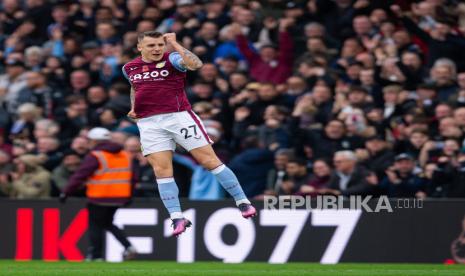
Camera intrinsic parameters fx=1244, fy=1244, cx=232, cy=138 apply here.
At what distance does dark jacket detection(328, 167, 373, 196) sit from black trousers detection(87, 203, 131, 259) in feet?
10.1

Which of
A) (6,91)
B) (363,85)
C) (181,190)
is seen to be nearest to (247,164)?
(181,190)

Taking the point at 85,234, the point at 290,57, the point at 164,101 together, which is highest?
the point at 164,101

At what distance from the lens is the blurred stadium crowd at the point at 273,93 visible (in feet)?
59.1

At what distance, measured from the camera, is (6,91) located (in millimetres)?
22000

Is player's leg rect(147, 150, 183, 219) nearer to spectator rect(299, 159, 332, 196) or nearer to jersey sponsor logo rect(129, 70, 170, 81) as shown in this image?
jersey sponsor logo rect(129, 70, 170, 81)

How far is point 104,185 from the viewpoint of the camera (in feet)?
57.6

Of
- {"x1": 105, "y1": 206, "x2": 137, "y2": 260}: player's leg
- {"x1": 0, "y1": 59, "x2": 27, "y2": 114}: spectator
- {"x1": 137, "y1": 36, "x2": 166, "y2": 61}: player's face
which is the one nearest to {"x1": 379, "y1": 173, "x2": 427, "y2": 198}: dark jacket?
{"x1": 105, "y1": 206, "x2": 137, "y2": 260}: player's leg

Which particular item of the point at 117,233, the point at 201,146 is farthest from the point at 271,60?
the point at 201,146

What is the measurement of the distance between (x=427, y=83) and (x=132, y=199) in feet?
15.8

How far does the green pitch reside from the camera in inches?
569

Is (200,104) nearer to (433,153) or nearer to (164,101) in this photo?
(433,153)

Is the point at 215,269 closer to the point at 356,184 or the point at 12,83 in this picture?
the point at 356,184

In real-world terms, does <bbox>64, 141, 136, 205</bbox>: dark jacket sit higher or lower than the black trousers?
higher

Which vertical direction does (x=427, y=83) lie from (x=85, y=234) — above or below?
above
